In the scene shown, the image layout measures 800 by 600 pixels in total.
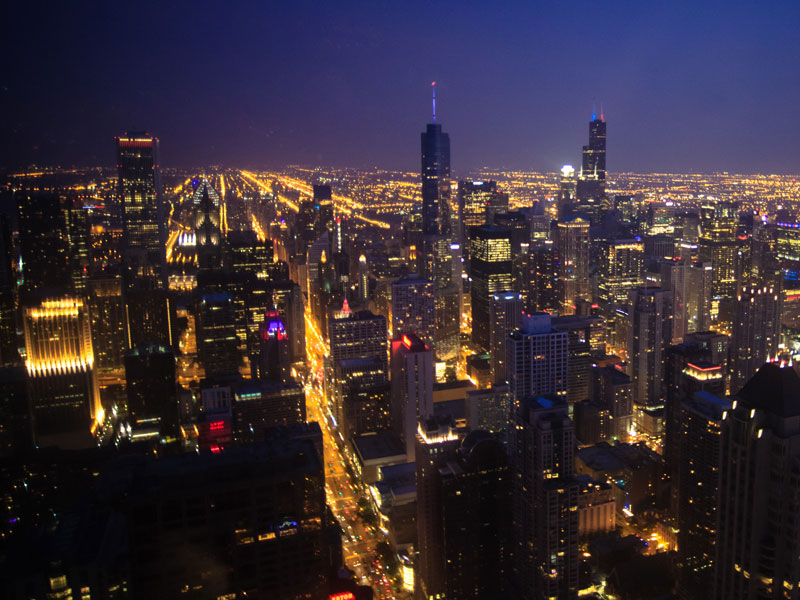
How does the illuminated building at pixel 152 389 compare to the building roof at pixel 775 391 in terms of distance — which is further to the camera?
the illuminated building at pixel 152 389

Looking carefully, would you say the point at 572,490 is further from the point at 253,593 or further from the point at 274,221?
the point at 274,221

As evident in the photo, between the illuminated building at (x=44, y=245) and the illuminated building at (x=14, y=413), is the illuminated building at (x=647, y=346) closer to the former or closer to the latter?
the illuminated building at (x=14, y=413)

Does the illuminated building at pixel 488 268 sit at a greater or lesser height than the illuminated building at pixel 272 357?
greater

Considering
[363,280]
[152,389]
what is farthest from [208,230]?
[152,389]

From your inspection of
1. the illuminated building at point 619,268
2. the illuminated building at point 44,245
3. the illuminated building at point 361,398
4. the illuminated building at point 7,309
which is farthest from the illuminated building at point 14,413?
the illuminated building at point 619,268

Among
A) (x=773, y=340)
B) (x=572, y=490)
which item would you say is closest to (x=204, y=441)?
(x=572, y=490)

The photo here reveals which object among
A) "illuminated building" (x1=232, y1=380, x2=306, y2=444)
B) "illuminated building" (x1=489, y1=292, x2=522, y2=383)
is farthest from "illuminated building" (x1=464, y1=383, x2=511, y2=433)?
"illuminated building" (x1=232, y1=380, x2=306, y2=444)

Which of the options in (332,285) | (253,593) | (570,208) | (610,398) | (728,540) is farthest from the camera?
(570,208)

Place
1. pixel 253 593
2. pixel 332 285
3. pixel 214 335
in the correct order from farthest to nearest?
1. pixel 332 285
2. pixel 214 335
3. pixel 253 593
